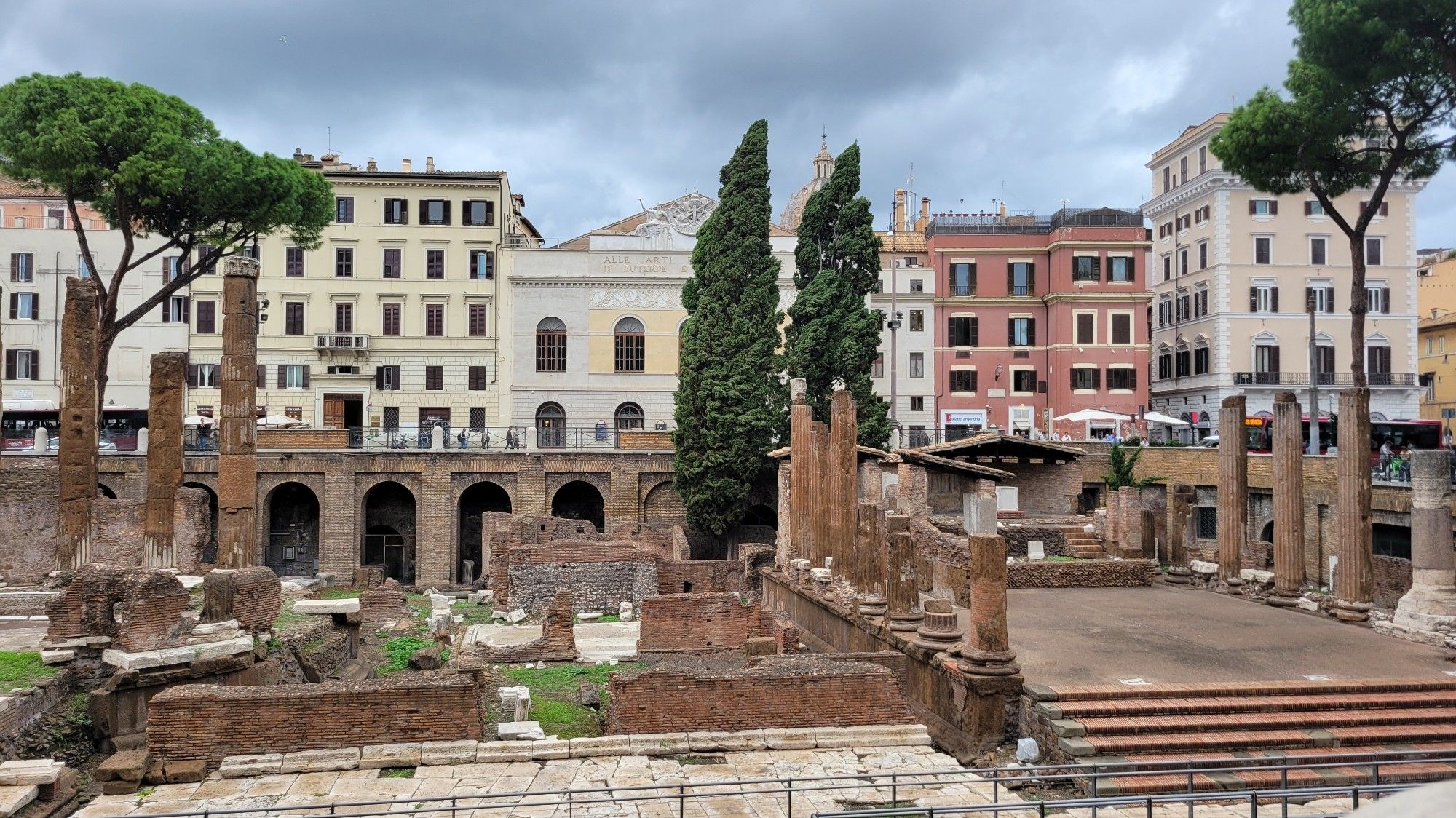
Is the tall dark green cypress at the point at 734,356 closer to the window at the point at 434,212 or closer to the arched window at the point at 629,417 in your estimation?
the arched window at the point at 629,417

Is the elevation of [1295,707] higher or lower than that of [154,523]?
lower

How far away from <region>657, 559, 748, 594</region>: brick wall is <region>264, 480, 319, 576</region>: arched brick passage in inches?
650

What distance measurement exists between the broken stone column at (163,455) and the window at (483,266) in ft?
72.6

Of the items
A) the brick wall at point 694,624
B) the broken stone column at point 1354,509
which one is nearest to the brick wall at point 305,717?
the brick wall at point 694,624

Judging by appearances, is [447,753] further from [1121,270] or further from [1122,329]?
[1121,270]

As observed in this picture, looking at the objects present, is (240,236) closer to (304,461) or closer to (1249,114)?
(304,461)

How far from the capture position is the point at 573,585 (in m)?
24.4

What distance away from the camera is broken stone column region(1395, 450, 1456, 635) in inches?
626

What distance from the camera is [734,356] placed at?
109ft

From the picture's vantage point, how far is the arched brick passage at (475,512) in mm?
37188

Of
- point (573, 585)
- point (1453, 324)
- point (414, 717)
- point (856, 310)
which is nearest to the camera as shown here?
point (414, 717)

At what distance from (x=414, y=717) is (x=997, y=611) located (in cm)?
731

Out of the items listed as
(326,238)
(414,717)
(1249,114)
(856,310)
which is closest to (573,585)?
(414,717)

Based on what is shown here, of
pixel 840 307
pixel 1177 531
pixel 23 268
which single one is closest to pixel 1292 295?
pixel 840 307
